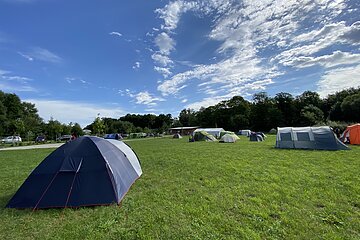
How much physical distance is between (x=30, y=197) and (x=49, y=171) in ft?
2.49

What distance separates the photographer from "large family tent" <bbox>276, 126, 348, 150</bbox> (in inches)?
546

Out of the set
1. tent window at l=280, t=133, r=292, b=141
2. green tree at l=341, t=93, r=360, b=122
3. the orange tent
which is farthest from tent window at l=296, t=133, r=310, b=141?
green tree at l=341, t=93, r=360, b=122

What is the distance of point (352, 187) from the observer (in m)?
5.77

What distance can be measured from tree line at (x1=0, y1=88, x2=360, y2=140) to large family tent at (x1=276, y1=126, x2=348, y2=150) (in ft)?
100

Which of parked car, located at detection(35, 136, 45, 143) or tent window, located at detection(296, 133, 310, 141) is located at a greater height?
parked car, located at detection(35, 136, 45, 143)

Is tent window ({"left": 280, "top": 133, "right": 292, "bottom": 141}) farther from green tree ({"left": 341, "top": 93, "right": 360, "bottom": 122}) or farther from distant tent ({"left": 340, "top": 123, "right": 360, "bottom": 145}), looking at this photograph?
green tree ({"left": 341, "top": 93, "right": 360, "bottom": 122})

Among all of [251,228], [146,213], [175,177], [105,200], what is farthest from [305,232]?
[175,177]

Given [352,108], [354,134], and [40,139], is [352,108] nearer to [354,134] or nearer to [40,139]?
[354,134]

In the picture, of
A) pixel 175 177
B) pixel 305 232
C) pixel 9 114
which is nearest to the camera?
pixel 305 232

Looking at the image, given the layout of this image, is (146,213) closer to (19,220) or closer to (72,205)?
(72,205)

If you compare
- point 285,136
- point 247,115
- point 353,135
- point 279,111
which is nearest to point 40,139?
point 285,136

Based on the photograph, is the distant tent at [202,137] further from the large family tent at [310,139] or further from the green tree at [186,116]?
the green tree at [186,116]

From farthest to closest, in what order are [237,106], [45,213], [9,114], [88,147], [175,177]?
[237,106] → [9,114] → [175,177] → [88,147] → [45,213]

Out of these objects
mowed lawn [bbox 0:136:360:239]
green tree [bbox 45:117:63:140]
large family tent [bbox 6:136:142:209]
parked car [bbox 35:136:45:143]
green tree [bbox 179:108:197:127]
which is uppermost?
green tree [bbox 179:108:197:127]
